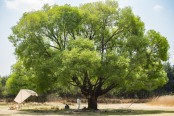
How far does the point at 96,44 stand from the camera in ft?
140

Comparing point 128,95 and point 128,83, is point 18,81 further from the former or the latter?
point 128,83

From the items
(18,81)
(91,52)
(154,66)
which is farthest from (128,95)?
(91,52)

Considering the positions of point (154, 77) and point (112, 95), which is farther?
point (112, 95)

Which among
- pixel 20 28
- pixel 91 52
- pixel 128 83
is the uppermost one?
pixel 20 28

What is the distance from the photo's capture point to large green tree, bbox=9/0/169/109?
38.3m

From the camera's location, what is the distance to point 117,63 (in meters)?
37.6

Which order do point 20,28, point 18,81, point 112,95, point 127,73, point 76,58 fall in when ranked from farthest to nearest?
point 112,95, point 18,81, point 20,28, point 127,73, point 76,58

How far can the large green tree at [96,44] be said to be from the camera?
38312mm

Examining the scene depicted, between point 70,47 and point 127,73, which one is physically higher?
point 70,47

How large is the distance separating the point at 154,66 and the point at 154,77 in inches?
63.5

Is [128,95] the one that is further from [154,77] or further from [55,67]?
[55,67]

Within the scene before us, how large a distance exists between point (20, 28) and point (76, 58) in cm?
915

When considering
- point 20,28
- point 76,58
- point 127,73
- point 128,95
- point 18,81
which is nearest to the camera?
point 76,58

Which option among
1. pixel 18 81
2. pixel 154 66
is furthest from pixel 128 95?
pixel 154 66
